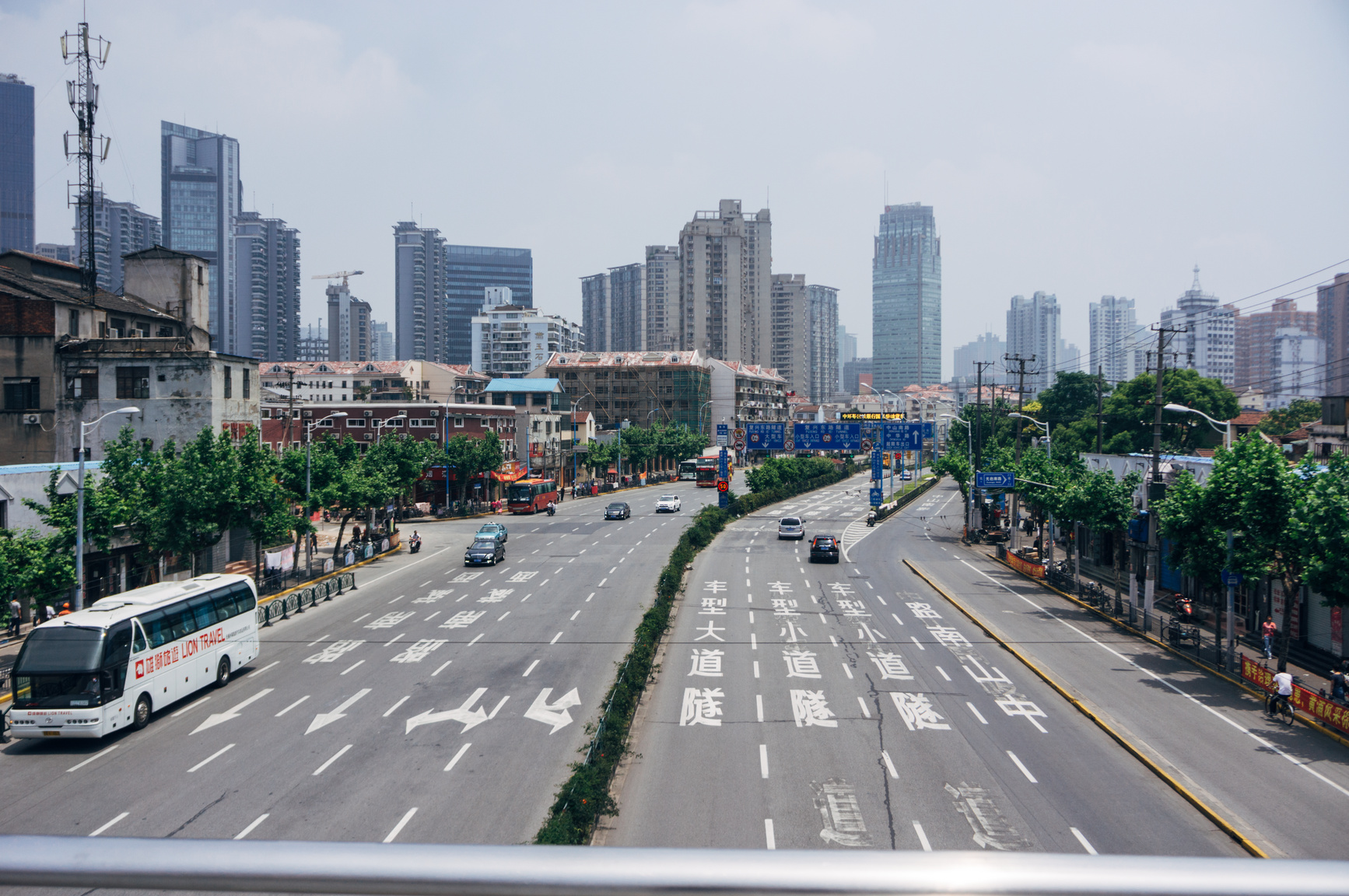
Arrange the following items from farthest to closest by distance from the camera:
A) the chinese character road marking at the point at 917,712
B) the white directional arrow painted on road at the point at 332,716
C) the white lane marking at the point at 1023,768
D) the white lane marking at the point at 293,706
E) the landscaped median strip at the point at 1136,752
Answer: the white lane marking at the point at 293,706
the white directional arrow painted on road at the point at 332,716
the chinese character road marking at the point at 917,712
the white lane marking at the point at 1023,768
the landscaped median strip at the point at 1136,752

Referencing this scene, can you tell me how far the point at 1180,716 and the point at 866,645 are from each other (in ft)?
32.2

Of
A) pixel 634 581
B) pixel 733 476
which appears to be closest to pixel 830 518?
pixel 634 581

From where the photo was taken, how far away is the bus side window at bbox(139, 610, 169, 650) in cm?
2189

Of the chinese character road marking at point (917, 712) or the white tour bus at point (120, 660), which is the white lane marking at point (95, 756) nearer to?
the white tour bus at point (120, 660)

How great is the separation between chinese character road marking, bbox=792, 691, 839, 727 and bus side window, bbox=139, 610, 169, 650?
16.2m

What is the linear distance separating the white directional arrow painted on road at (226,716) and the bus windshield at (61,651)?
2.97 metres

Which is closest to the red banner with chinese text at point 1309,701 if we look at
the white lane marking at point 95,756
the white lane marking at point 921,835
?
the white lane marking at point 921,835

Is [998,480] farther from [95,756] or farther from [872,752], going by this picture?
[95,756]

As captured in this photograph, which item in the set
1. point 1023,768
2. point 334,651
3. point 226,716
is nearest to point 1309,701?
point 1023,768

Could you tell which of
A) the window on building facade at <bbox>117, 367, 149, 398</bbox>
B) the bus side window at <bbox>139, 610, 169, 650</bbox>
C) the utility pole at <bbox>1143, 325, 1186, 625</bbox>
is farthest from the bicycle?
the window on building facade at <bbox>117, 367, 149, 398</bbox>

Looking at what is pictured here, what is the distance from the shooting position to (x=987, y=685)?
81.8 feet

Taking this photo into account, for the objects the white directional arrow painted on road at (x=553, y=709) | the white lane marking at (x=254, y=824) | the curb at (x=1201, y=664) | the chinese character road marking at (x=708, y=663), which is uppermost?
the white lane marking at (x=254, y=824)

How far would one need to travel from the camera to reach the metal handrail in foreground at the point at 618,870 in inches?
67.7

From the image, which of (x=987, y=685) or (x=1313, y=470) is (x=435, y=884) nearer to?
(x=987, y=685)
